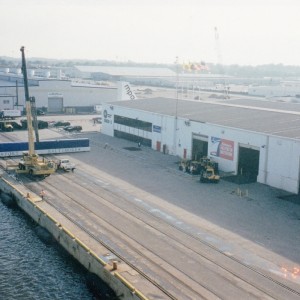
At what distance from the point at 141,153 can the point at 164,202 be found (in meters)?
22.7

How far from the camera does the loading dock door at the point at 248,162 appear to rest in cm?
5066

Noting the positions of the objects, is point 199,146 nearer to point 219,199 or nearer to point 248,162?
point 248,162

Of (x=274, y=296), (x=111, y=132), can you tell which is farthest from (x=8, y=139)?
(x=274, y=296)

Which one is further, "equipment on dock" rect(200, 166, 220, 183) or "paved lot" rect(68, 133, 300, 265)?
"equipment on dock" rect(200, 166, 220, 183)

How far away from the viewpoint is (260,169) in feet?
158

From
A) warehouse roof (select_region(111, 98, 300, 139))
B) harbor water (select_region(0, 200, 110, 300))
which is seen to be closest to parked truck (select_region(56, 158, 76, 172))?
harbor water (select_region(0, 200, 110, 300))

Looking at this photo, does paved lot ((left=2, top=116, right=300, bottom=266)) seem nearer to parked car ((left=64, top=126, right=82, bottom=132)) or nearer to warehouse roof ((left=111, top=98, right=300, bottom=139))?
warehouse roof ((left=111, top=98, right=300, bottom=139))

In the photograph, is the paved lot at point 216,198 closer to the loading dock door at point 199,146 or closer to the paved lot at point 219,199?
the paved lot at point 219,199

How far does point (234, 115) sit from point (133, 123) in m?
17.7

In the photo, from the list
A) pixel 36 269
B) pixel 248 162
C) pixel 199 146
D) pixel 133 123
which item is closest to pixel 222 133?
pixel 248 162

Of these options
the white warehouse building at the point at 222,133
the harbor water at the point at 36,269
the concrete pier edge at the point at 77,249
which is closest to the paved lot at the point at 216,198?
the white warehouse building at the point at 222,133

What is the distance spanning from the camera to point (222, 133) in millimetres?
53312

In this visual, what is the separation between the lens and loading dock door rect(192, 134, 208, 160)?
57.5 metres

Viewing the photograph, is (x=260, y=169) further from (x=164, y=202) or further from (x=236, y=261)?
(x=236, y=261)
